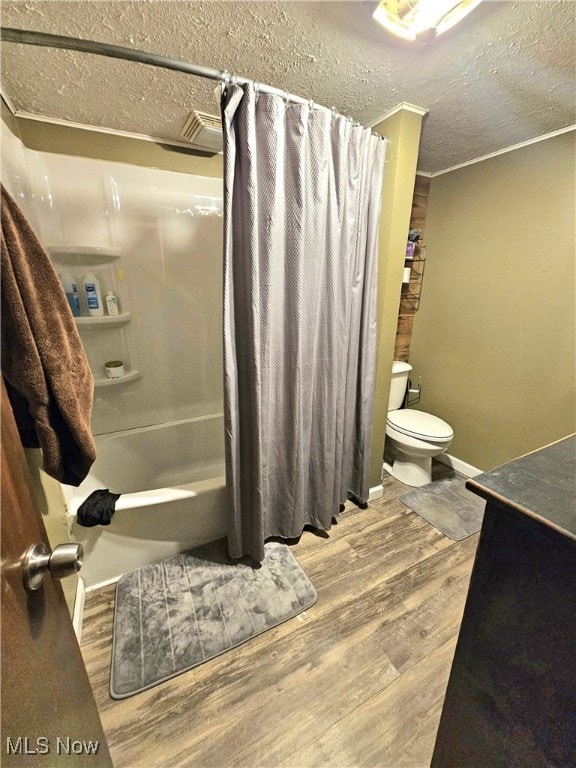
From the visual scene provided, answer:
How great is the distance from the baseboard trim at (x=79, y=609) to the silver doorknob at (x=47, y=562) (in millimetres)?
1023

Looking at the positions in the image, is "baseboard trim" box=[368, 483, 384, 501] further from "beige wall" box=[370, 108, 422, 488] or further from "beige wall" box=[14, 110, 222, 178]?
"beige wall" box=[14, 110, 222, 178]

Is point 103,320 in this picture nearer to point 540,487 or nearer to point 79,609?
point 79,609

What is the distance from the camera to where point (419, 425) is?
7.12ft

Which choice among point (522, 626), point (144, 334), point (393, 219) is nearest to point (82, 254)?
point (144, 334)

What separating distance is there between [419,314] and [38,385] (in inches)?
102

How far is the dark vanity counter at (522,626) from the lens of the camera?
0.56 meters

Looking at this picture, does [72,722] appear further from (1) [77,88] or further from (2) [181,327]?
(1) [77,88]

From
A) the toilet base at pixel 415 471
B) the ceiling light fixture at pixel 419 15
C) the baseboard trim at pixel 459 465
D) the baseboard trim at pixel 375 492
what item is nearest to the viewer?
the ceiling light fixture at pixel 419 15

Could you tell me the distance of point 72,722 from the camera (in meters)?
0.59

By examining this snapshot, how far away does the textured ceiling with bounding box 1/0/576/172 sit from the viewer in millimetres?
975

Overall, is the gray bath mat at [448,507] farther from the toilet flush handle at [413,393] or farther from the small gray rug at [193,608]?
the small gray rug at [193,608]

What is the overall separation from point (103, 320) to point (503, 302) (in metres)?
2.53

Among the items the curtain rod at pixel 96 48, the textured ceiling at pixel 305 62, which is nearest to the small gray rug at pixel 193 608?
the curtain rod at pixel 96 48

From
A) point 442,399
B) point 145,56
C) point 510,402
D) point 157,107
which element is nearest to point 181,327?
point 157,107
